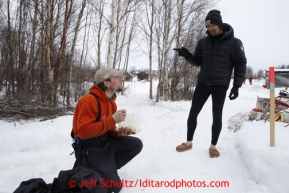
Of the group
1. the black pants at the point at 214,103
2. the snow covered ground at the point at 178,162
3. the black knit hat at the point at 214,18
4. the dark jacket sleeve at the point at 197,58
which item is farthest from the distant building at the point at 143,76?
the black knit hat at the point at 214,18

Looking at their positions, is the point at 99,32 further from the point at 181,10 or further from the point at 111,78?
the point at 111,78

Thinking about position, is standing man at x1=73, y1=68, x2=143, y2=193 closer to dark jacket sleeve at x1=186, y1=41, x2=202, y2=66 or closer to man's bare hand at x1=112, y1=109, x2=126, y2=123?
man's bare hand at x1=112, y1=109, x2=126, y2=123

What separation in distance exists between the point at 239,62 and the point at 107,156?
200 centimetres

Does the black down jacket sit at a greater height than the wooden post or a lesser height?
greater

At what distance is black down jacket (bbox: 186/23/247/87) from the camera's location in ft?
7.86

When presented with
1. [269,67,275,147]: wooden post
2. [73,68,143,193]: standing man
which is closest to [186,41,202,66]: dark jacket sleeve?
[269,67,275,147]: wooden post

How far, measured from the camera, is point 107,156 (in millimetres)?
1993

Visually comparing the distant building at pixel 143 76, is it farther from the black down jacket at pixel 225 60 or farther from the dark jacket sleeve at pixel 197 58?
the black down jacket at pixel 225 60

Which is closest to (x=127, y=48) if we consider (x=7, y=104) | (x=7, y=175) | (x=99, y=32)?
(x=99, y=32)

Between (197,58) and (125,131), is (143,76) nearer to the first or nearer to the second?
(197,58)

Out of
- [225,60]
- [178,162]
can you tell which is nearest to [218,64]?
[225,60]

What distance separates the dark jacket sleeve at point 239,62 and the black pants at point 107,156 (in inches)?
63.8

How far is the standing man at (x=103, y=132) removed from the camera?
5.89ft

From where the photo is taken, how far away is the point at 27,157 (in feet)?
9.67
